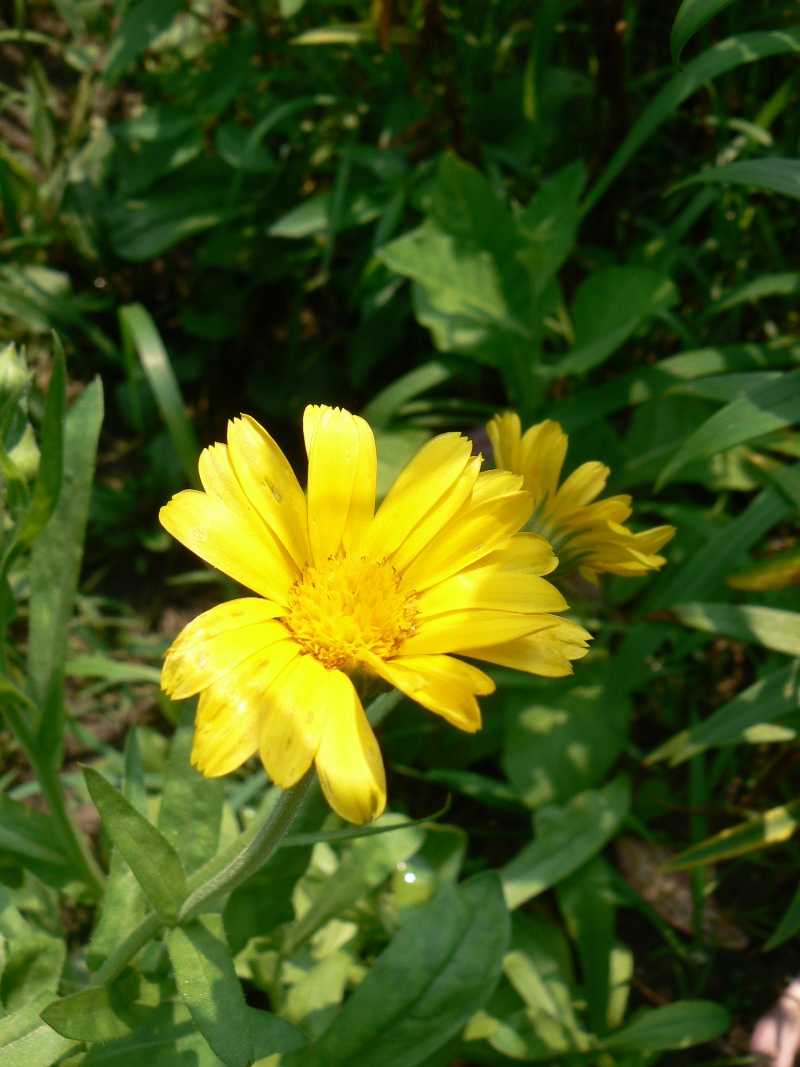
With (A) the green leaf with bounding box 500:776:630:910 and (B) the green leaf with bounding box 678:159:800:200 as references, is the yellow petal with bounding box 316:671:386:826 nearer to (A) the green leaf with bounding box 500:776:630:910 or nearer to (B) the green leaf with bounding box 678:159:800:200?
(A) the green leaf with bounding box 500:776:630:910

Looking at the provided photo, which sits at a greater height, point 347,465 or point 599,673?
point 347,465

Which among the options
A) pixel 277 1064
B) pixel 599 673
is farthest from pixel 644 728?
pixel 277 1064

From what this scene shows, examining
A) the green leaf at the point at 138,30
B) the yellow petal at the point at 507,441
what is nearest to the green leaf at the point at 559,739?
the yellow petal at the point at 507,441

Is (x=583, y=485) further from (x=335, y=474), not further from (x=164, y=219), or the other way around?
(x=164, y=219)

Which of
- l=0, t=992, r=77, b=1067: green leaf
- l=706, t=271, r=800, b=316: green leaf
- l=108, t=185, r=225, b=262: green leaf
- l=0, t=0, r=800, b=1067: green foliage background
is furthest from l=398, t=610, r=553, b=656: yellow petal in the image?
l=108, t=185, r=225, b=262: green leaf

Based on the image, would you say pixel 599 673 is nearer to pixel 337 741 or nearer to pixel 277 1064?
pixel 277 1064

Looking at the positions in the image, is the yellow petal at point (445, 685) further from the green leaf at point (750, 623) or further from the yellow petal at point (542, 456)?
the green leaf at point (750, 623)

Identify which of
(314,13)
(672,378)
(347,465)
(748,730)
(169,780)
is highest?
(314,13)
